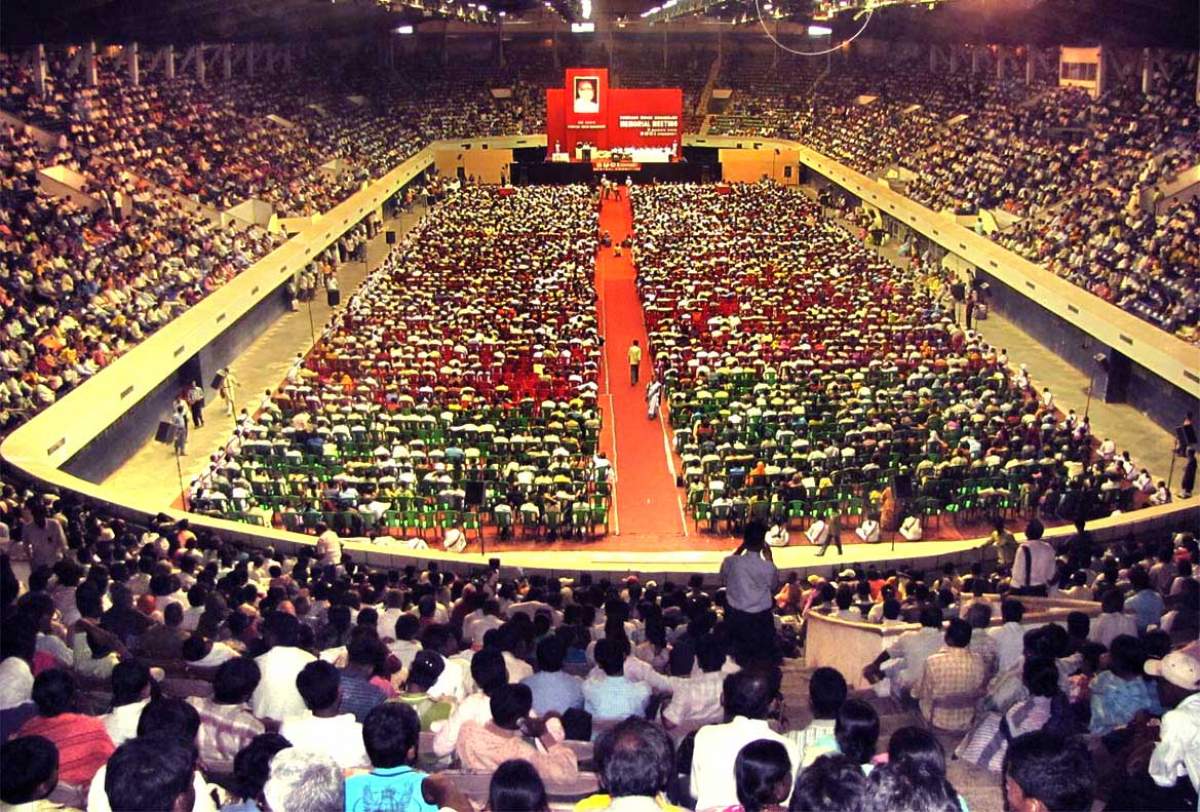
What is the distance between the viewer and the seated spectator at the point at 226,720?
771cm

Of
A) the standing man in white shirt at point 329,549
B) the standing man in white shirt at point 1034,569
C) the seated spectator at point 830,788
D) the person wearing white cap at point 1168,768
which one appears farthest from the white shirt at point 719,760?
the standing man in white shirt at point 329,549

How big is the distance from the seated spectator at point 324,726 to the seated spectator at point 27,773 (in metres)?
1.46

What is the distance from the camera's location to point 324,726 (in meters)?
7.20

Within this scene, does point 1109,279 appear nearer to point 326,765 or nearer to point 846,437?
point 846,437

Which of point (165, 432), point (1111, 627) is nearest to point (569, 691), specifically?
point (1111, 627)

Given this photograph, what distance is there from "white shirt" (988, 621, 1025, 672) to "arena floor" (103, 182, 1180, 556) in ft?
23.8

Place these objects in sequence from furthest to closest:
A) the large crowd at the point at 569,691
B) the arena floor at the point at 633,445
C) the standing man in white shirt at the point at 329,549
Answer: the arena floor at the point at 633,445 → the standing man in white shirt at the point at 329,549 → the large crowd at the point at 569,691

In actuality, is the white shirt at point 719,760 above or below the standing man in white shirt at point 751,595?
above

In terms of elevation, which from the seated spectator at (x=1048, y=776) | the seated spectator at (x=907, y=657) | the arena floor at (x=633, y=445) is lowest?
the arena floor at (x=633, y=445)

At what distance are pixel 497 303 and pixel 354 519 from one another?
15536 mm

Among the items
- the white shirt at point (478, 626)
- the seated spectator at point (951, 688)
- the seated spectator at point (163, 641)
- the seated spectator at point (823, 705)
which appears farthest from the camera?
the white shirt at point (478, 626)

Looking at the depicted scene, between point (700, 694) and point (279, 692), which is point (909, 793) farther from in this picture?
point (279, 692)

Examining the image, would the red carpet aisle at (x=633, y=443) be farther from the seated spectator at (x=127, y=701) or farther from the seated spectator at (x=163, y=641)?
the seated spectator at (x=127, y=701)

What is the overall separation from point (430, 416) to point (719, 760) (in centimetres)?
1849
